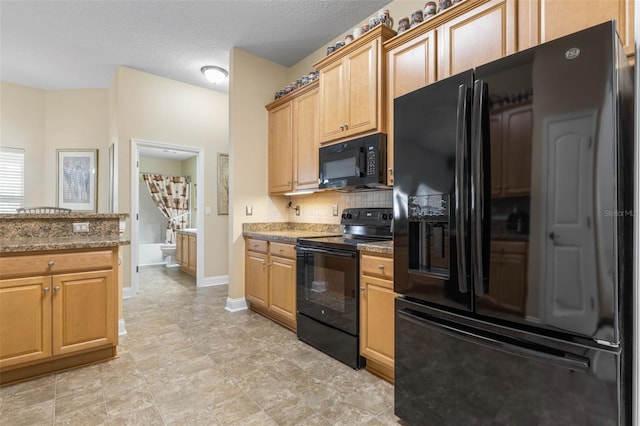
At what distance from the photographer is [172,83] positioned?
455 cm

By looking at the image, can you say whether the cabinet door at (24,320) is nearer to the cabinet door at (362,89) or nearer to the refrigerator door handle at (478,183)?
the cabinet door at (362,89)

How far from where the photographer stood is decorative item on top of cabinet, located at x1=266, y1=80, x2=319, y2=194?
10.6ft

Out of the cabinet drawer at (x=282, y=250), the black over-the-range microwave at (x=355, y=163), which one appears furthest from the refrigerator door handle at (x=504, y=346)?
the cabinet drawer at (x=282, y=250)

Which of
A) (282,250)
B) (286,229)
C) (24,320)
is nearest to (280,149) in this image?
(286,229)

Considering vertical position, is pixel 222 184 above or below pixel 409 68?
below

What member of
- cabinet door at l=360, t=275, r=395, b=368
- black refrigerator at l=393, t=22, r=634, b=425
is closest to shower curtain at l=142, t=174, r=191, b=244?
cabinet door at l=360, t=275, r=395, b=368

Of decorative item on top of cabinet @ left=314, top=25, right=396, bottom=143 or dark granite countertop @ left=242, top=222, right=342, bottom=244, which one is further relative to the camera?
dark granite countertop @ left=242, top=222, right=342, bottom=244

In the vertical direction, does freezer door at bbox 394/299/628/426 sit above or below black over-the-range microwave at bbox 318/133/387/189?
below

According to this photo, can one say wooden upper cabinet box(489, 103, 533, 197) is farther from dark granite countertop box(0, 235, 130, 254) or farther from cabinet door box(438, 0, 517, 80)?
dark granite countertop box(0, 235, 130, 254)

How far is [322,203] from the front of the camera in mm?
3541

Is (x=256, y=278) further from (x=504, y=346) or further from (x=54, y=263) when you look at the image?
(x=504, y=346)

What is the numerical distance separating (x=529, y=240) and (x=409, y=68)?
1.61 meters

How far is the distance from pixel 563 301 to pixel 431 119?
927 millimetres

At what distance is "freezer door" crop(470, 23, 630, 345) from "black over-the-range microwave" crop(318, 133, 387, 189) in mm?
1169
